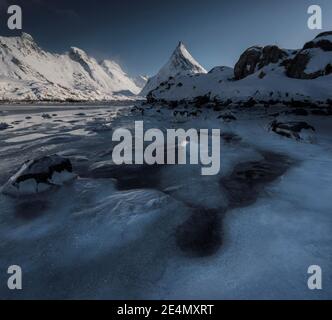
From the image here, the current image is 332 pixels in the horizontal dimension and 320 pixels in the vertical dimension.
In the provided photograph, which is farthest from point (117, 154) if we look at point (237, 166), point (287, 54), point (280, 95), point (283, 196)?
point (287, 54)

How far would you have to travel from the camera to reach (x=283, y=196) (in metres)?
5.47

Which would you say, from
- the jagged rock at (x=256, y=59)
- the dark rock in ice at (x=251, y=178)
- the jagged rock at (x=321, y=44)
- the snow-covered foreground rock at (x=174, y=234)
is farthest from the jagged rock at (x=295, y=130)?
the jagged rock at (x=256, y=59)

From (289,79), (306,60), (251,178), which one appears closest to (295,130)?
(251,178)

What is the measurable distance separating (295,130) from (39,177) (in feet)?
33.8

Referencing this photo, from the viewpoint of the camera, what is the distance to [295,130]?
1195 centimetres

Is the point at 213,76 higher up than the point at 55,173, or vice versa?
the point at 213,76

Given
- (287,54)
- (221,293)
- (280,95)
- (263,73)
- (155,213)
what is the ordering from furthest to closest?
(287,54) < (263,73) < (280,95) < (155,213) < (221,293)

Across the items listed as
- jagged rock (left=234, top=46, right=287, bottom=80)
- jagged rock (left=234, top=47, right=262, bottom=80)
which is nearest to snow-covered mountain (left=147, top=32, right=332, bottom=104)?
jagged rock (left=234, top=46, right=287, bottom=80)

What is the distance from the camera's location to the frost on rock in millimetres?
5855

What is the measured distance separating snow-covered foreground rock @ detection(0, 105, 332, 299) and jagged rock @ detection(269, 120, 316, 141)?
420 centimetres

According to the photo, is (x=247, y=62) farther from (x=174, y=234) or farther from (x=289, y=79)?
(x=174, y=234)

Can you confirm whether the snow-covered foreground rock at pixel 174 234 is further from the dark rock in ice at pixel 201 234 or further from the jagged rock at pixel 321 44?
the jagged rock at pixel 321 44
